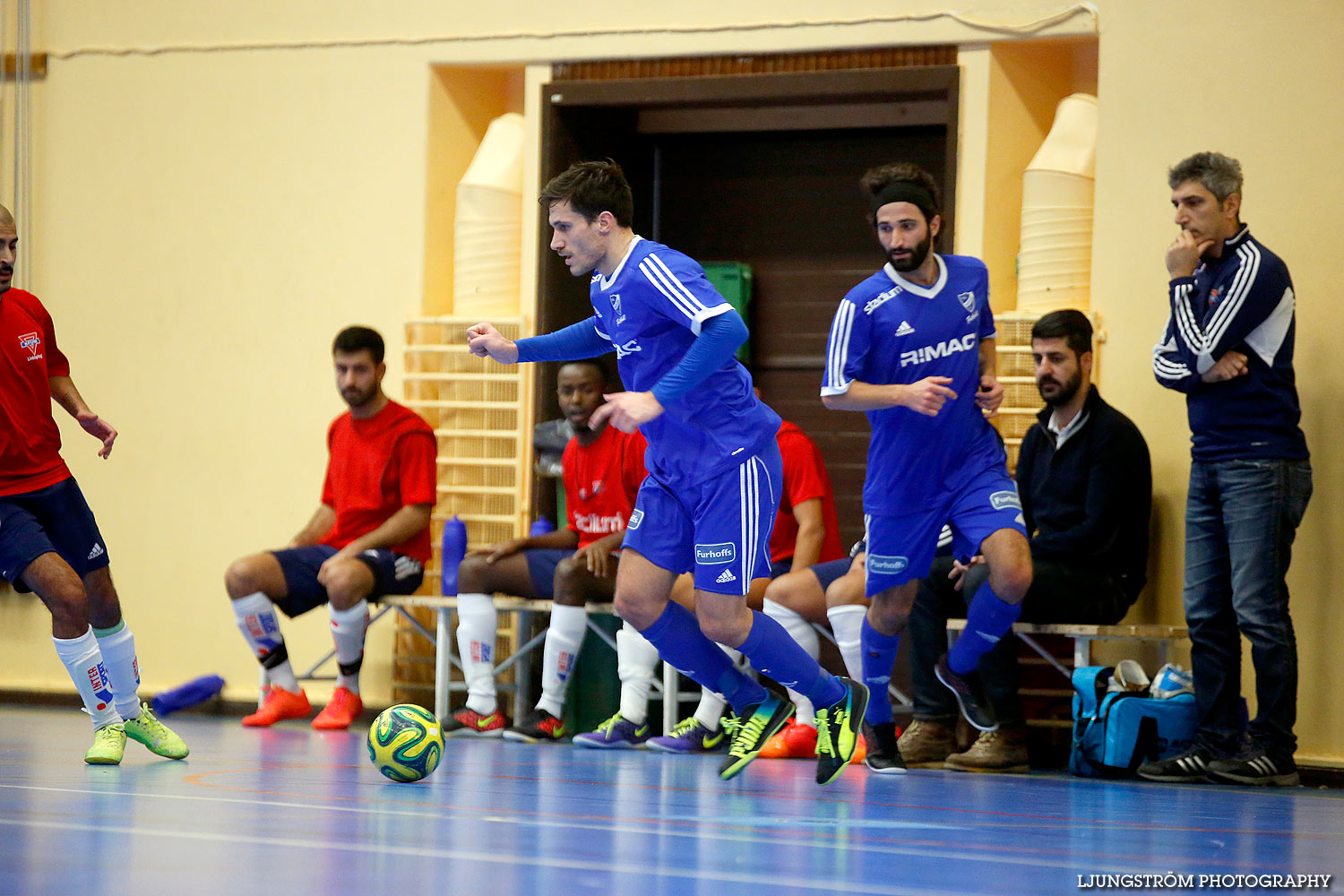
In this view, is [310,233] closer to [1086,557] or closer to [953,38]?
[953,38]

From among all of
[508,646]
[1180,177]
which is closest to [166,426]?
[508,646]

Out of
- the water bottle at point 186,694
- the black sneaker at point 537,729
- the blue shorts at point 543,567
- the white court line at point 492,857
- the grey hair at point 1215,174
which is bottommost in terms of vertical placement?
the water bottle at point 186,694

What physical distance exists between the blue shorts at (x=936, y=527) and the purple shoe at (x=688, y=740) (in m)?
1.38

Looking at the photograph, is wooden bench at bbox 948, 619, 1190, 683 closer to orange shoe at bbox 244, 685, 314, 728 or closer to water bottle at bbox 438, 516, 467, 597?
water bottle at bbox 438, 516, 467, 597

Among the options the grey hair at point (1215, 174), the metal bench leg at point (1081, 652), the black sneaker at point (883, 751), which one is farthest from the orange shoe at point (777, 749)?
the grey hair at point (1215, 174)

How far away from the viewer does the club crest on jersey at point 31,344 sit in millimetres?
5090

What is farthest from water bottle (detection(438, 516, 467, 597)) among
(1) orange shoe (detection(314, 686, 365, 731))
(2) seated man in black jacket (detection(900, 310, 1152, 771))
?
(2) seated man in black jacket (detection(900, 310, 1152, 771))

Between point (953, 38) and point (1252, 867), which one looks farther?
point (953, 38)

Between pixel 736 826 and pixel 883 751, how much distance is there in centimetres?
190

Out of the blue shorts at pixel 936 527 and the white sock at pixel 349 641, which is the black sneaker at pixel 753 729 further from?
the white sock at pixel 349 641

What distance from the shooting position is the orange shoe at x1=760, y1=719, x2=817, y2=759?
20.6ft

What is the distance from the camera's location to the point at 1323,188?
632 centimetres

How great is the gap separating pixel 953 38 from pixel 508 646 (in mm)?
3732

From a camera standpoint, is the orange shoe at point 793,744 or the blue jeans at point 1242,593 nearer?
the blue jeans at point 1242,593
